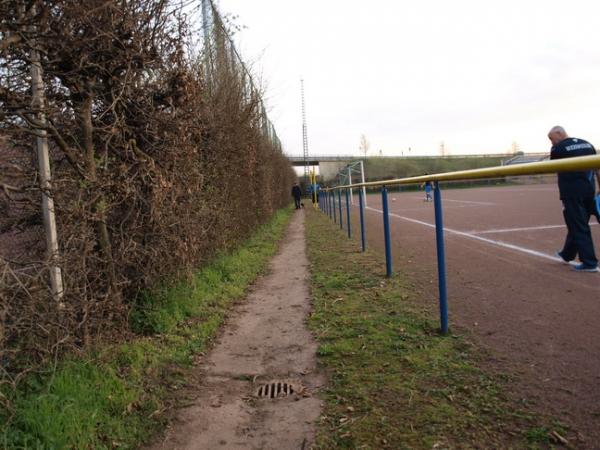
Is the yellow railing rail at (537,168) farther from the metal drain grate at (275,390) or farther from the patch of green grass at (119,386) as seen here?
the patch of green grass at (119,386)

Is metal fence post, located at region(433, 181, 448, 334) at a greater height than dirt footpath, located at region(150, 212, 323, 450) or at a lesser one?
greater

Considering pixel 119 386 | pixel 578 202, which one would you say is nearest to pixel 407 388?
pixel 119 386

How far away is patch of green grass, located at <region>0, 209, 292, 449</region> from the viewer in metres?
2.26

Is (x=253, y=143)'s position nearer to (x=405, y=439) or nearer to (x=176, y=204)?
(x=176, y=204)

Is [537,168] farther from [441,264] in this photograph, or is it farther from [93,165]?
[93,165]

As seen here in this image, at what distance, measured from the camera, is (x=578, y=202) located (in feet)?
17.0

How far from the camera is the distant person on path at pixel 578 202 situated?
5.02 meters

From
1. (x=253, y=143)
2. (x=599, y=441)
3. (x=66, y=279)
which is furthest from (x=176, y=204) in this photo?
(x=253, y=143)

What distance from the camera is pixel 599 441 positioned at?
2.06 metres

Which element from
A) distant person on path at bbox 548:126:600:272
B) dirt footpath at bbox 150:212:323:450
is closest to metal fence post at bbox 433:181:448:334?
dirt footpath at bbox 150:212:323:450

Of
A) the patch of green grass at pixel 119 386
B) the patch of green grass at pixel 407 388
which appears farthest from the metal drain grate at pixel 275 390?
the patch of green grass at pixel 119 386

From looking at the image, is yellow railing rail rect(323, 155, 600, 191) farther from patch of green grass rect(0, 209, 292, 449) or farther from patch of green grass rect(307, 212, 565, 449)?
patch of green grass rect(0, 209, 292, 449)

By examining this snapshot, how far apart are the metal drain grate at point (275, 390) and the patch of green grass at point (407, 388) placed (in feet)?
0.86

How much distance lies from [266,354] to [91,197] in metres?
1.74
